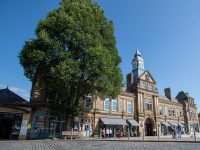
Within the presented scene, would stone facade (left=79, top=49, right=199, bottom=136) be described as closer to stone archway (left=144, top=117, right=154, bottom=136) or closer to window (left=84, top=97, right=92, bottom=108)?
stone archway (left=144, top=117, right=154, bottom=136)

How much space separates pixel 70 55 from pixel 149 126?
84.8ft

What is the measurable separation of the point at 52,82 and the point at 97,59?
6047mm

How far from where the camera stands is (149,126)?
3794 cm

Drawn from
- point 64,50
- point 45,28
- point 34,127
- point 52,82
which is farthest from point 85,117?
point 45,28

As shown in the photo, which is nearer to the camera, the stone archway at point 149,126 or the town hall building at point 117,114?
the town hall building at point 117,114

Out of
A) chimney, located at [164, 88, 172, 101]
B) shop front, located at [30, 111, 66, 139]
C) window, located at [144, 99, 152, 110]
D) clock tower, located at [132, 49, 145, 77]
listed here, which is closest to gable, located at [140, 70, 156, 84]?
clock tower, located at [132, 49, 145, 77]

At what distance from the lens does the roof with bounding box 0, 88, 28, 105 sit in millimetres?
23766

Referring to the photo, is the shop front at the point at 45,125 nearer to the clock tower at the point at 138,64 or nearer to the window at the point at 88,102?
the window at the point at 88,102

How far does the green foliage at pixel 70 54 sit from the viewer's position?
2025cm

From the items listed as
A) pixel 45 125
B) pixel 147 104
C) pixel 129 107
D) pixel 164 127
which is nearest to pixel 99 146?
pixel 45 125

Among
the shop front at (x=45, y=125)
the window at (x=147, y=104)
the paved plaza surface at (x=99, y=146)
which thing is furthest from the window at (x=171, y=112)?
the paved plaza surface at (x=99, y=146)

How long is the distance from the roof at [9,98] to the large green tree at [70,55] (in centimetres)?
423

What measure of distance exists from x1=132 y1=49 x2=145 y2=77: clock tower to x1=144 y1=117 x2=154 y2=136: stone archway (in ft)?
32.9

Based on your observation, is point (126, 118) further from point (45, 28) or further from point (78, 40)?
point (45, 28)
